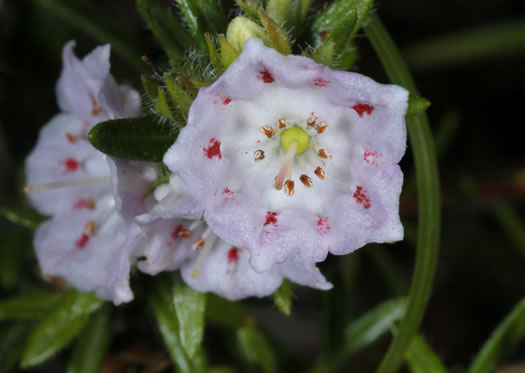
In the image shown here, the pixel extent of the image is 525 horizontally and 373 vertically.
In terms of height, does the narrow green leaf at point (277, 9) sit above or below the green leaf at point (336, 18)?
above

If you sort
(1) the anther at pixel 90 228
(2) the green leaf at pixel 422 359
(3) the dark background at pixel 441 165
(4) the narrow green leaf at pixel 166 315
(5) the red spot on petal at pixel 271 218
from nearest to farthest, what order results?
(5) the red spot on petal at pixel 271 218 < (1) the anther at pixel 90 228 < (4) the narrow green leaf at pixel 166 315 < (2) the green leaf at pixel 422 359 < (3) the dark background at pixel 441 165

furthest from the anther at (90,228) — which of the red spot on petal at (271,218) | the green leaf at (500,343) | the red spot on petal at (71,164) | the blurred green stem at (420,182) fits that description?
the green leaf at (500,343)

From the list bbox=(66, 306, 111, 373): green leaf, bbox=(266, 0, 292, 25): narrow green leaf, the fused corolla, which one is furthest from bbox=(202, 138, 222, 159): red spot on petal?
bbox=(66, 306, 111, 373): green leaf

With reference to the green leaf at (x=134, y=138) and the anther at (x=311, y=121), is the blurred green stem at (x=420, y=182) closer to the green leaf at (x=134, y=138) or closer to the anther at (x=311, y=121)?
the anther at (x=311, y=121)

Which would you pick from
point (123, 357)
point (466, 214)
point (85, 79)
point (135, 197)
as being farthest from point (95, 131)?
point (466, 214)

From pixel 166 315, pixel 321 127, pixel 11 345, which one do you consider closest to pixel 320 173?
pixel 321 127
